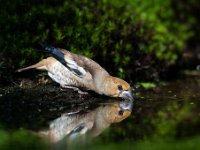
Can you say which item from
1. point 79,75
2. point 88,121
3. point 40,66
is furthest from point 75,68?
point 88,121

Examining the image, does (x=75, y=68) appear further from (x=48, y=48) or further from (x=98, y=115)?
(x=98, y=115)

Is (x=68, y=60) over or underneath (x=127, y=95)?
over

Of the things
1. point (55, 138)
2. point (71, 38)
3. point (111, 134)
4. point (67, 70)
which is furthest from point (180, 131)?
point (71, 38)

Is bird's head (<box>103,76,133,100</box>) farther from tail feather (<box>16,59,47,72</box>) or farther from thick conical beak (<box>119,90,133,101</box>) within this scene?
tail feather (<box>16,59,47,72</box>)

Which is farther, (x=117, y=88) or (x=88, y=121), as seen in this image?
(x=117, y=88)

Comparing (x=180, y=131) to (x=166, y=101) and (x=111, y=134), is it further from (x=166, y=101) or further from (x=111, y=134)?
(x=166, y=101)

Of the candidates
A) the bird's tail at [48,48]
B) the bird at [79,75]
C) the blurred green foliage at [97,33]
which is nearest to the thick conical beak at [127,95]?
the bird at [79,75]

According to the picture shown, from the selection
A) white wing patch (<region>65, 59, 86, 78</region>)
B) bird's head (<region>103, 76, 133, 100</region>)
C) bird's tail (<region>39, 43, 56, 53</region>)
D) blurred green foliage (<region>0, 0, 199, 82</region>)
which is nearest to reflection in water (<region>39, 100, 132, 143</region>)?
bird's head (<region>103, 76, 133, 100</region>)
